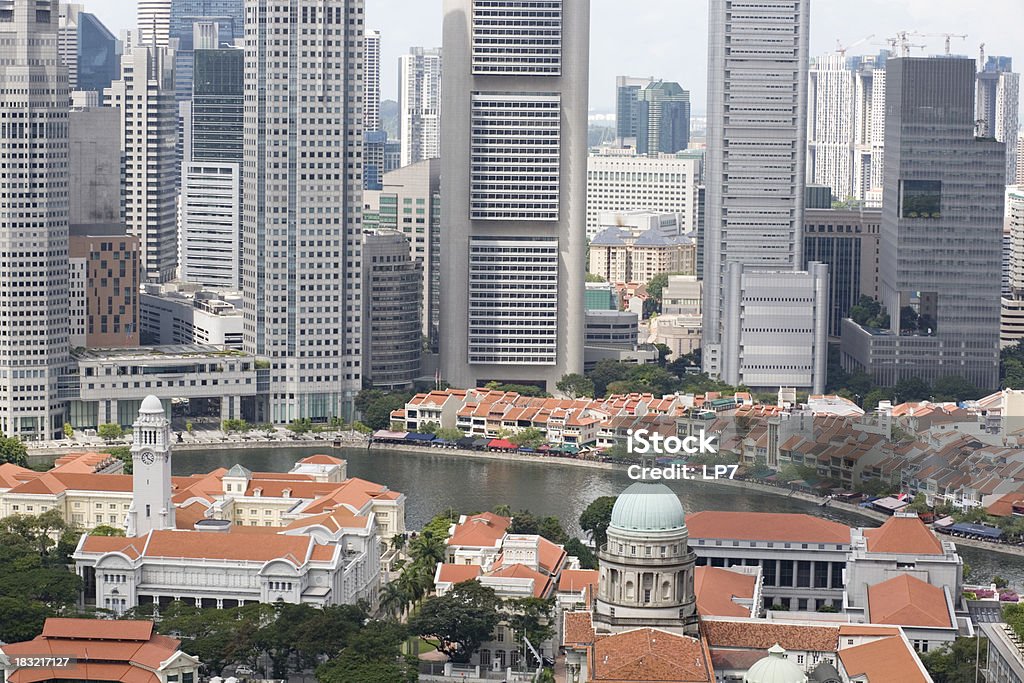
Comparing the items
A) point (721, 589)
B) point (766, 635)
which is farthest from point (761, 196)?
point (766, 635)

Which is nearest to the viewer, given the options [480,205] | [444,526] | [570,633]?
[570,633]

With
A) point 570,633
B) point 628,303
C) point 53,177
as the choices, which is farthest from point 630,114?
point 570,633

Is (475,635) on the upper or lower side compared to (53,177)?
lower

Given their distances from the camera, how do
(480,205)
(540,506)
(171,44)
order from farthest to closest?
1. (171,44)
2. (480,205)
3. (540,506)

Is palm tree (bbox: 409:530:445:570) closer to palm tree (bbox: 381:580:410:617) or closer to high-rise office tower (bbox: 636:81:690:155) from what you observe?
palm tree (bbox: 381:580:410:617)

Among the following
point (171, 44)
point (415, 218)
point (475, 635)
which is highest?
point (171, 44)

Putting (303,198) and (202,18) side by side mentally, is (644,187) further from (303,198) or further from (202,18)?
(303,198)

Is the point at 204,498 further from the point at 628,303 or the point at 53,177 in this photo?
the point at 628,303
